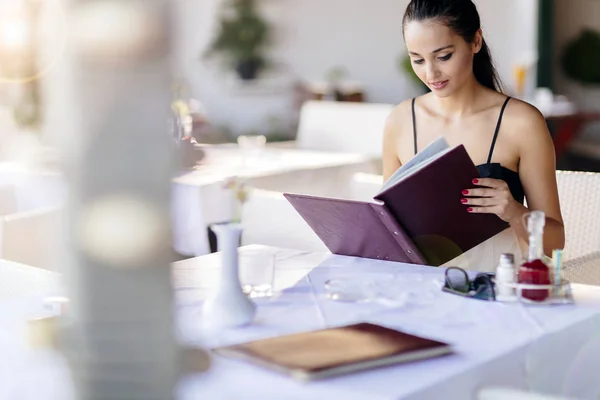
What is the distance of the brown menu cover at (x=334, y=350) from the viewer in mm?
1378

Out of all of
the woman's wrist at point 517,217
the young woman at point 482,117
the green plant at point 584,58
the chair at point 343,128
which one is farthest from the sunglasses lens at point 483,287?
the green plant at point 584,58

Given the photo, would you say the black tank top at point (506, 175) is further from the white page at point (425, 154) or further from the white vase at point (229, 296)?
the white vase at point (229, 296)

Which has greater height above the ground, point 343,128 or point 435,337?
point 435,337

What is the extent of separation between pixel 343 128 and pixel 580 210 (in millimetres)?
2707

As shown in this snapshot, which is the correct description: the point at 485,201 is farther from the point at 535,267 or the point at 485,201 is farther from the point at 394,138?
the point at 394,138

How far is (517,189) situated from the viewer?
2.65 meters

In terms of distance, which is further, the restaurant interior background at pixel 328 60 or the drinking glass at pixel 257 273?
the restaurant interior background at pixel 328 60

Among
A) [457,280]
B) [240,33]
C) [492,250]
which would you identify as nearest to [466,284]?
[457,280]

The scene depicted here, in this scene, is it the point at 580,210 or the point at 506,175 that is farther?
the point at 580,210

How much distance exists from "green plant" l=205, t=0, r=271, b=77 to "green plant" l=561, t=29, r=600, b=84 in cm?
376

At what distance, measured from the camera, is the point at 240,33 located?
963 cm

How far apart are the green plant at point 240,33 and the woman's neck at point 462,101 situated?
7.02 meters

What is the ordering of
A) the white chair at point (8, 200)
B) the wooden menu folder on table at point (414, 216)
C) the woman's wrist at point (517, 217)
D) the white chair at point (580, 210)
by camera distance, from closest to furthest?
the wooden menu folder on table at point (414, 216) → the woman's wrist at point (517, 217) → the white chair at point (580, 210) → the white chair at point (8, 200)

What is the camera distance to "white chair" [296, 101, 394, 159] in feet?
18.3
